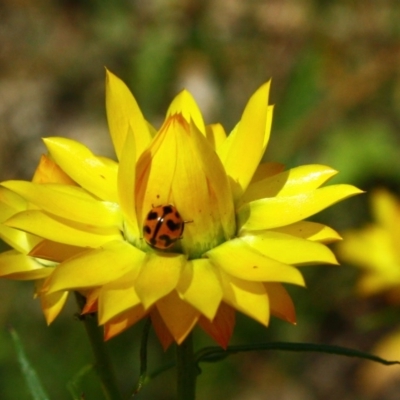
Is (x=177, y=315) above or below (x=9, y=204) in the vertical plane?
below

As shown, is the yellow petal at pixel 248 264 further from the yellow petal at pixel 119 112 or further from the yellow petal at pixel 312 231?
the yellow petal at pixel 119 112

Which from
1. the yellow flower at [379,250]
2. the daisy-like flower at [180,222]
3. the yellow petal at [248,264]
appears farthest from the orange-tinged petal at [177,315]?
the yellow flower at [379,250]

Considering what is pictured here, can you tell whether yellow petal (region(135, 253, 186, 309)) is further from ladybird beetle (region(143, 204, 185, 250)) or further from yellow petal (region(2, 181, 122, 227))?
yellow petal (region(2, 181, 122, 227))

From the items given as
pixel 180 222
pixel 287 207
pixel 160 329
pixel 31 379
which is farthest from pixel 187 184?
pixel 31 379

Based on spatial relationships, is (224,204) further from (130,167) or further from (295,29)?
(295,29)

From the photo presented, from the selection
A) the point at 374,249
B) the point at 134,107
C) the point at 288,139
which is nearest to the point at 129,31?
the point at 288,139

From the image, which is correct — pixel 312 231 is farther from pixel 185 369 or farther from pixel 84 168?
pixel 84 168

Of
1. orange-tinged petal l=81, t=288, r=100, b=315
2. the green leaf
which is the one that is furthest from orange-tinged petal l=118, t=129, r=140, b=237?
the green leaf
